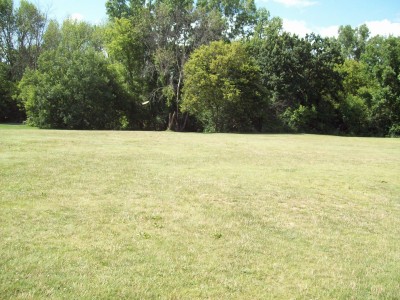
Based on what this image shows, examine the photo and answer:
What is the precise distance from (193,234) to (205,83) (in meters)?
28.9

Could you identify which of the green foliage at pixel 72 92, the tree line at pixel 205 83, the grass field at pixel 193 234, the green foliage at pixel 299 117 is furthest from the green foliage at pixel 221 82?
the grass field at pixel 193 234

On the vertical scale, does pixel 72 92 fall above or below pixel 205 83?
below

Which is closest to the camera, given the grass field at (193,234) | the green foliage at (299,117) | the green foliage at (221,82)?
the grass field at (193,234)

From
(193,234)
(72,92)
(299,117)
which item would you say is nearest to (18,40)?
(72,92)

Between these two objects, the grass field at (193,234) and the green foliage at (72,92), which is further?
the green foliage at (72,92)

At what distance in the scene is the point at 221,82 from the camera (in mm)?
34094

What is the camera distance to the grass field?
13.8ft

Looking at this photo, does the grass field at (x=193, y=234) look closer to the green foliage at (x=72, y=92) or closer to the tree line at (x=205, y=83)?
the tree line at (x=205, y=83)

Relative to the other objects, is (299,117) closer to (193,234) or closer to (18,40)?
(193,234)

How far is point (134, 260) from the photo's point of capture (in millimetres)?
4742

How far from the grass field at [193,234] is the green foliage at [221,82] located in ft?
77.0

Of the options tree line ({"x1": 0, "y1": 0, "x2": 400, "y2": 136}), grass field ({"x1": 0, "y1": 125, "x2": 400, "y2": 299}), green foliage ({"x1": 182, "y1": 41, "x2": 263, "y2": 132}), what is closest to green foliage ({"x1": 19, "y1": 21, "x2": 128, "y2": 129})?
tree line ({"x1": 0, "y1": 0, "x2": 400, "y2": 136})

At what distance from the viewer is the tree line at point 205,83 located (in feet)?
115

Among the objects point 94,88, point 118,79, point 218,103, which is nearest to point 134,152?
point 218,103
